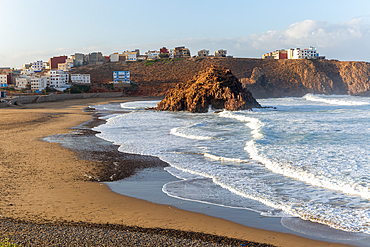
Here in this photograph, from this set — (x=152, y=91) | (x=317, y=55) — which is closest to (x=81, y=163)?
(x=152, y=91)

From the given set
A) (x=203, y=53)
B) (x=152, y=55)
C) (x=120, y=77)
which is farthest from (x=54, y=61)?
(x=203, y=53)

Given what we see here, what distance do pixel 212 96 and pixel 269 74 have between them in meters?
78.0

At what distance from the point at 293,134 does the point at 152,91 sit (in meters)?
67.6

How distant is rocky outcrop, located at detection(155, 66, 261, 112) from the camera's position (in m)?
32.6

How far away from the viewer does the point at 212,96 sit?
33406 millimetres

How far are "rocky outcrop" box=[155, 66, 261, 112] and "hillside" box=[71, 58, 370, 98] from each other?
45.9 meters

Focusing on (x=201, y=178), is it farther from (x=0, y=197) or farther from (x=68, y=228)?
(x=0, y=197)

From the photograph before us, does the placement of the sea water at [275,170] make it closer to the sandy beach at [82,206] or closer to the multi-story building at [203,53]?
the sandy beach at [82,206]

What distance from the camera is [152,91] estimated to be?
266 feet

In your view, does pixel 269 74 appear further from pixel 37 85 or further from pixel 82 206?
pixel 82 206

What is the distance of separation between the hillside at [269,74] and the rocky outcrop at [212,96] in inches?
1808

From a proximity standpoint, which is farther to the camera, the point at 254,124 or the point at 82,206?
the point at 254,124

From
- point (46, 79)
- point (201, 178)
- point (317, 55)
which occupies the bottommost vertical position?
point (201, 178)

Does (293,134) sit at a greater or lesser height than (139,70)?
lesser
